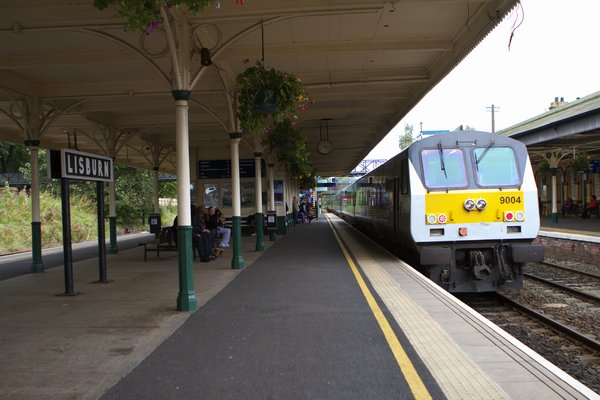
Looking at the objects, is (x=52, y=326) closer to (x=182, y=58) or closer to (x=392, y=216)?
(x=182, y=58)

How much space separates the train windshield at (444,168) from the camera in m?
8.71

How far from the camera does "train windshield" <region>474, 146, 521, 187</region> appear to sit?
8.67m

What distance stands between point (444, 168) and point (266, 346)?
5290mm

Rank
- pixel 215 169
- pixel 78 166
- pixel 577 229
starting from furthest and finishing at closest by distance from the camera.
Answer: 1. pixel 215 169
2. pixel 577 229
3. pixel 78 166

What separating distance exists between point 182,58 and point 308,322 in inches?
153

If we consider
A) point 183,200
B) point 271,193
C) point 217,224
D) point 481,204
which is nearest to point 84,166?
point 183,200

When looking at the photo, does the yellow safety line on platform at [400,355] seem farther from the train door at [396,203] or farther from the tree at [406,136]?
the tree at [406,136]

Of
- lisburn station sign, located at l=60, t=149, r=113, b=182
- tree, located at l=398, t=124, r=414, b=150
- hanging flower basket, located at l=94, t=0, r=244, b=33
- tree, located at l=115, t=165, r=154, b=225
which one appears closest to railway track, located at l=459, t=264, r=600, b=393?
hanging flower basket, located at l=94, t=0, r=244, b=33

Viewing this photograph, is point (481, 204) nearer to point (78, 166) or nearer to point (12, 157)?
point (78, 166)

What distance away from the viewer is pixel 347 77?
11781 mm

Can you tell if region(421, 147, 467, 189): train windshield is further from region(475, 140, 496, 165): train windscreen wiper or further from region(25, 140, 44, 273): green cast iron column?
region(25, 140, 44, 273): green cast iron column

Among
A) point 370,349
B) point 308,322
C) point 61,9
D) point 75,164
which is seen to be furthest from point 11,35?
point 370,349

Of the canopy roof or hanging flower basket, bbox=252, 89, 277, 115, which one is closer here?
hanging flower basket, bbox=252, 89, 277, 115

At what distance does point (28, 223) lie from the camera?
68.3ft
